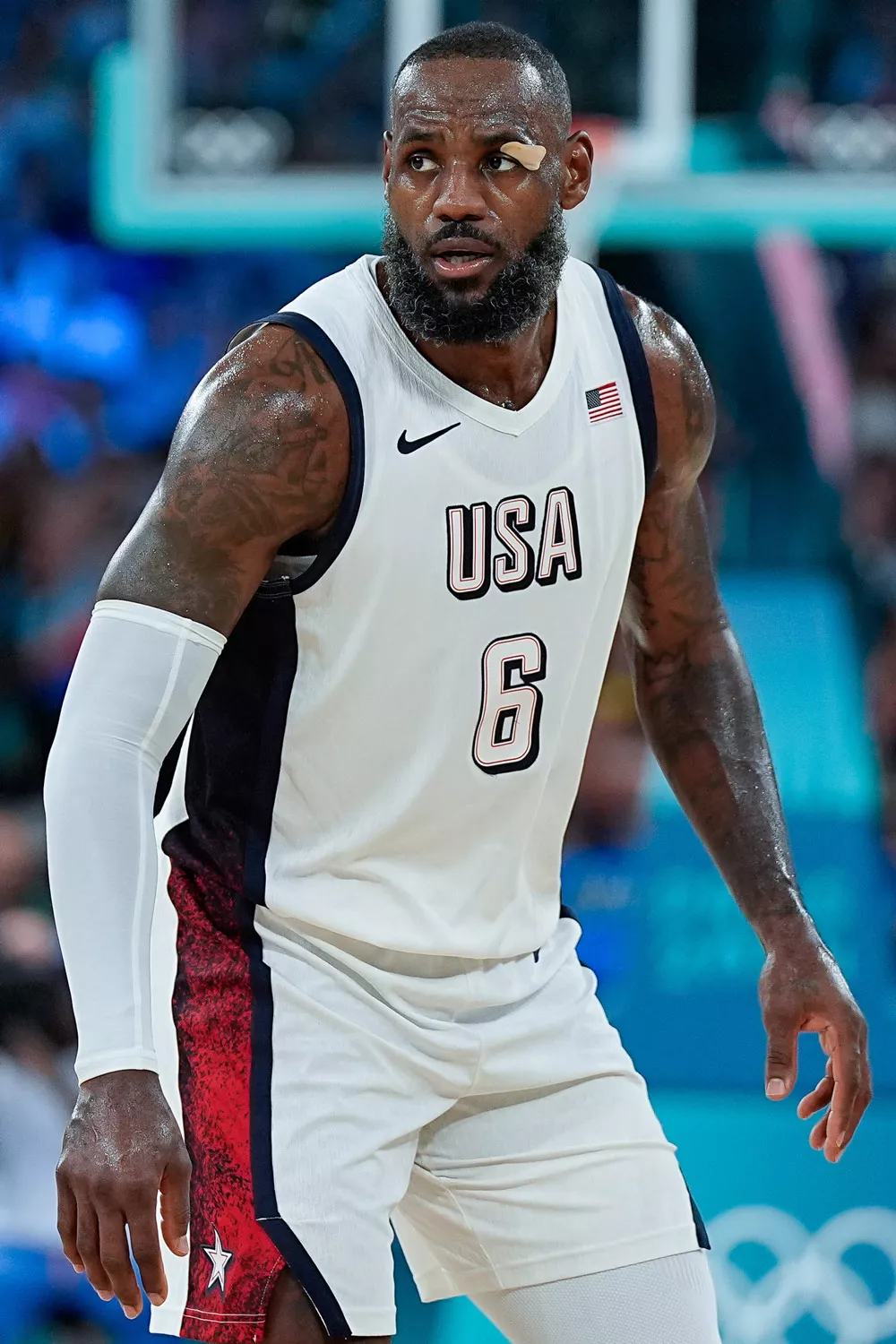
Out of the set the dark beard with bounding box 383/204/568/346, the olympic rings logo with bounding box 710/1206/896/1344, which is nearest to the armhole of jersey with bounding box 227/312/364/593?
the dark beard with bounding box 383/204/568/346

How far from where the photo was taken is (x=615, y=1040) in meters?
2.58

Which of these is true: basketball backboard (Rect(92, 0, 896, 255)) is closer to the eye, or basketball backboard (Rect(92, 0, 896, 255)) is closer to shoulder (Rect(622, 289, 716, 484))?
shoulder (Rect(622, 289, 716, 484))

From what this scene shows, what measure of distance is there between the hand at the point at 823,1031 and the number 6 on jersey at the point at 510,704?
1.50ft

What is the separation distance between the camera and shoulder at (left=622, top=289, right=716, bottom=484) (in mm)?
2611

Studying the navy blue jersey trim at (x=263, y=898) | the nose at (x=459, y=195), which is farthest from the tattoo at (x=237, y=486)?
the nose at (x=459, y=195)

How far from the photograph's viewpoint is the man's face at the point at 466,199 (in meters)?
2.36

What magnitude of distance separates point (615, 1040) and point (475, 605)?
63 centimetres

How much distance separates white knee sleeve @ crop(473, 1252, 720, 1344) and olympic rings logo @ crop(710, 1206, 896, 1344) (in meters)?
1.25

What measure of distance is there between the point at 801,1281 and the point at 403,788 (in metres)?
1.77

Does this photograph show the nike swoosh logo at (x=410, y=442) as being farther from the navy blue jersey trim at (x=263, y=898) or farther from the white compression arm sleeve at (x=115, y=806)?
the white compression arm sleeve at (x=115, y=806)

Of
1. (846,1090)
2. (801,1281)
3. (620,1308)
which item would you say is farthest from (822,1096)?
(801,1281)

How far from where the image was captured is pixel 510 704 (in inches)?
95.3

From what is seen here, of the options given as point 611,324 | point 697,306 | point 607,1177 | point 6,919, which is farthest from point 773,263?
point 607,1177

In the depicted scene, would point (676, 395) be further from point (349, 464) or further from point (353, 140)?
point (353, 140)
